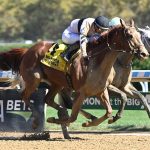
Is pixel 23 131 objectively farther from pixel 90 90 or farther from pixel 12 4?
pixel 12 4

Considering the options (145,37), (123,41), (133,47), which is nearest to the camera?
(133,47)

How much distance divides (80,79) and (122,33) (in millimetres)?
1001

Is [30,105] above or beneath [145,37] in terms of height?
beneath

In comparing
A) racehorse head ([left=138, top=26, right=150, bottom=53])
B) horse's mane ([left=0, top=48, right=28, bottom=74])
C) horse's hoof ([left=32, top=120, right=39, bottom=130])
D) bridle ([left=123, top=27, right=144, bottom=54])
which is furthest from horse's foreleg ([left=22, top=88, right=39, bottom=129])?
racehorse head ([left=138, top=26, right=150, bottom=53])

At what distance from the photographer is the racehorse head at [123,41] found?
930 centimetres

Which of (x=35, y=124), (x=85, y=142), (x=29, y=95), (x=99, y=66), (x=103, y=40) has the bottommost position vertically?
(x=35, y=124)

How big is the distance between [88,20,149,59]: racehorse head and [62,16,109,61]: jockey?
198 millimetres

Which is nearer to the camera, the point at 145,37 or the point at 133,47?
the point at 133,47

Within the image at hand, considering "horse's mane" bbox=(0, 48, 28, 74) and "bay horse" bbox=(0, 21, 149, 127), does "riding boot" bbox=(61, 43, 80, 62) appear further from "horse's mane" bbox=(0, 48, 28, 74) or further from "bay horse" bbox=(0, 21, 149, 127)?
"horse's mane" bbox=(0, 48, 28, 74)

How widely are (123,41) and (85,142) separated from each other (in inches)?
65.3

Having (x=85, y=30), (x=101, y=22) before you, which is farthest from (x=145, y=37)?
(x=85, y=30)

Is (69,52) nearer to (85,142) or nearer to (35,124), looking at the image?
(35,124)

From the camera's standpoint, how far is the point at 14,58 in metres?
11.6

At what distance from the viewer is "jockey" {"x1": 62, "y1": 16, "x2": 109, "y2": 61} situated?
32.2 feet
